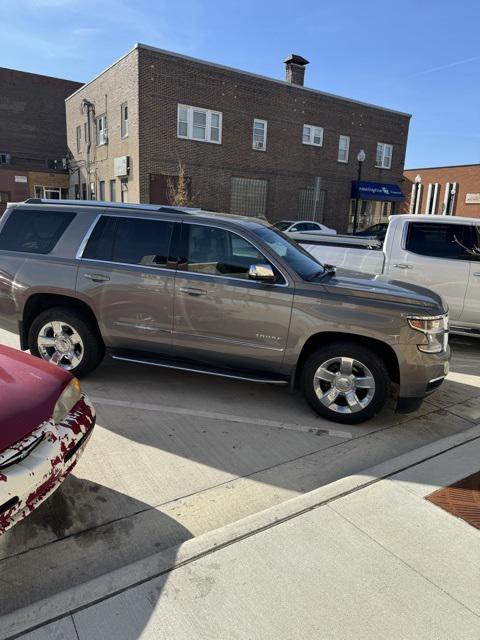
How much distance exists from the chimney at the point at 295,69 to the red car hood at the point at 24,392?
92.4 ft

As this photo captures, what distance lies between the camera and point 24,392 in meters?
2.54

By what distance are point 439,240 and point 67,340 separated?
538cm

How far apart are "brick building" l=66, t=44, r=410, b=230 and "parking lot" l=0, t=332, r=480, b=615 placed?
60.6ft

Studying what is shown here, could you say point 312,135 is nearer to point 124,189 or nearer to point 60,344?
point 124,189

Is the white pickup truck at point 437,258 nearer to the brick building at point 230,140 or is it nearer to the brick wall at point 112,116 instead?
the brick building at point 230,140

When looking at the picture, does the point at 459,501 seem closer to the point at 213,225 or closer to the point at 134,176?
the point at 213,225

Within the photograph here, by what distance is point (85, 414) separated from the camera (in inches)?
116

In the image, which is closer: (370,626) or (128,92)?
(370,626)

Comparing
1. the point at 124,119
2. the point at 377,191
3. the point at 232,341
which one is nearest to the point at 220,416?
the point at 232,341

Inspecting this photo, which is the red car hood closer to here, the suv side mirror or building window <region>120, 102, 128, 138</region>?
the suv side mirror

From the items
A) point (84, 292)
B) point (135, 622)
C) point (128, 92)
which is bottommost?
point (135, 622)

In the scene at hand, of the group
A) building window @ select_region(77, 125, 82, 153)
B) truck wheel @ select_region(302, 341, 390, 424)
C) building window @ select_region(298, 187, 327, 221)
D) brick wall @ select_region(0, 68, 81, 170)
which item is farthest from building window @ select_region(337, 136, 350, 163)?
truck wheel @ select_region(302, 341, 390, 424)

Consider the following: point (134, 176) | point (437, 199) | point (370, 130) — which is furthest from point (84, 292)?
point (437, 199)

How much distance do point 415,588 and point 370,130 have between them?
30.6m
